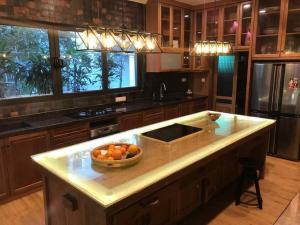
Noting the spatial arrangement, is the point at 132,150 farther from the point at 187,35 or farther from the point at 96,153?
the point at 187,35

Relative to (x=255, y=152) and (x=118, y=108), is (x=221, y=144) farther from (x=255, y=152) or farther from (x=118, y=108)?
(x=118, y=108)

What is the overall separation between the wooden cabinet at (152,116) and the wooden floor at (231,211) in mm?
1707

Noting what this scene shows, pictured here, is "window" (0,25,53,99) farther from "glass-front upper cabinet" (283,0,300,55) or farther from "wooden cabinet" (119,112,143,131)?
"glass-front upper cabinet" (283,0,300,55)

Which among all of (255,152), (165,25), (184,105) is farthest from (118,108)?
(255,152)

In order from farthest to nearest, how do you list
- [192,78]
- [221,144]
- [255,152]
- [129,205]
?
[192,78] < [255,152] < [221,144] < [129,205]

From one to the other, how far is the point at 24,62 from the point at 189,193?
2.74m

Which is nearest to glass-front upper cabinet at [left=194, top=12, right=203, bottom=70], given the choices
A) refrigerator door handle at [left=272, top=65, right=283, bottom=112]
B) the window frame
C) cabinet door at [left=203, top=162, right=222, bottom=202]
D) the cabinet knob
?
refrigerator door handle at [left=272, top=65, right=283, bottom=112]

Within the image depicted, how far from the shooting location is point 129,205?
5.18 feet

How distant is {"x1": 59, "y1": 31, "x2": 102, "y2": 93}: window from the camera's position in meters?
3.76

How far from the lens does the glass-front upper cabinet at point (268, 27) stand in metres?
4.20

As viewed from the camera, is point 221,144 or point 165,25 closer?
point 221,144

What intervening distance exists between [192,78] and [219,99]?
2.74ft

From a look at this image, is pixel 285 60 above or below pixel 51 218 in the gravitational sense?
above

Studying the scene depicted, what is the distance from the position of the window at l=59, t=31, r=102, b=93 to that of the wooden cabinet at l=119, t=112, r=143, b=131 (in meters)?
0.79
